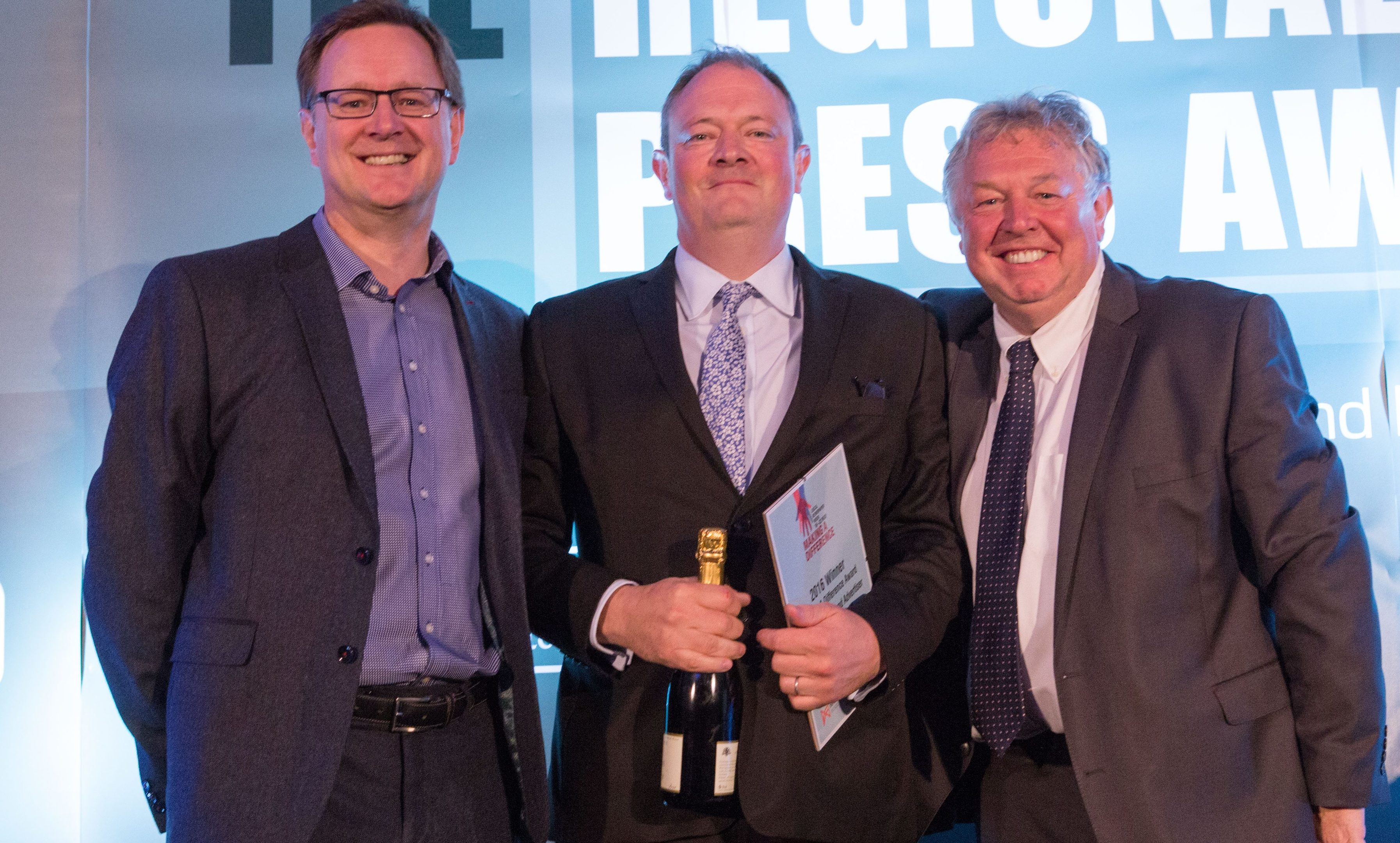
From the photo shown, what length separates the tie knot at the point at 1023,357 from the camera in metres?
2.25

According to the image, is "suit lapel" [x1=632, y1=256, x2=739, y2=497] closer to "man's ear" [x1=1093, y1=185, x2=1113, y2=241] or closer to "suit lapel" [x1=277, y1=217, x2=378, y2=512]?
"suit lapel" [x1=277, y1=217, x2=378, y2=512]

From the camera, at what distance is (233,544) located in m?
1.81

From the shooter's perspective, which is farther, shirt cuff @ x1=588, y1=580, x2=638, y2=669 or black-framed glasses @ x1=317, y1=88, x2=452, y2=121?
black-framed glasses @ x1=317, y1=88, x2=452, y2=121

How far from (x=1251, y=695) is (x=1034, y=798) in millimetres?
476

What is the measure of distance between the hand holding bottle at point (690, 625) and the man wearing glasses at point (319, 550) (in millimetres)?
335

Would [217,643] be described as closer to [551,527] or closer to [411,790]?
[411,790]

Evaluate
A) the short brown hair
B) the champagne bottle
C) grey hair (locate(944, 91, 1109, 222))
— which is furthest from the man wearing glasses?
grey hair (locate(944, 91, 1109, 222))

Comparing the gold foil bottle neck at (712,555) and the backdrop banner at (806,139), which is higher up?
the backdrop banner at (806,139)

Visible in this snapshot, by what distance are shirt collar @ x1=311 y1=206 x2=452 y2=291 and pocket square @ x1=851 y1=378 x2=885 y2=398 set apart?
868 millimetres

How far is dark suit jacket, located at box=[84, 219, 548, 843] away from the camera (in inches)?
68.3

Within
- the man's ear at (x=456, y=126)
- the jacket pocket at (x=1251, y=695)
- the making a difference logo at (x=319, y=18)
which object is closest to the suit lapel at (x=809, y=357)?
the man's ear at (x=456, y=126)

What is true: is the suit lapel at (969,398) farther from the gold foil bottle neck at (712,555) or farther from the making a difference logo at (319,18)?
the making a difference logo at (319,18)

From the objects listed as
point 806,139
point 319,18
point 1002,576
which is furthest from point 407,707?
point 319,18

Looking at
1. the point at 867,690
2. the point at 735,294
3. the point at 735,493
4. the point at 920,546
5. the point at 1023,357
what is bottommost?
the point at 867,690
